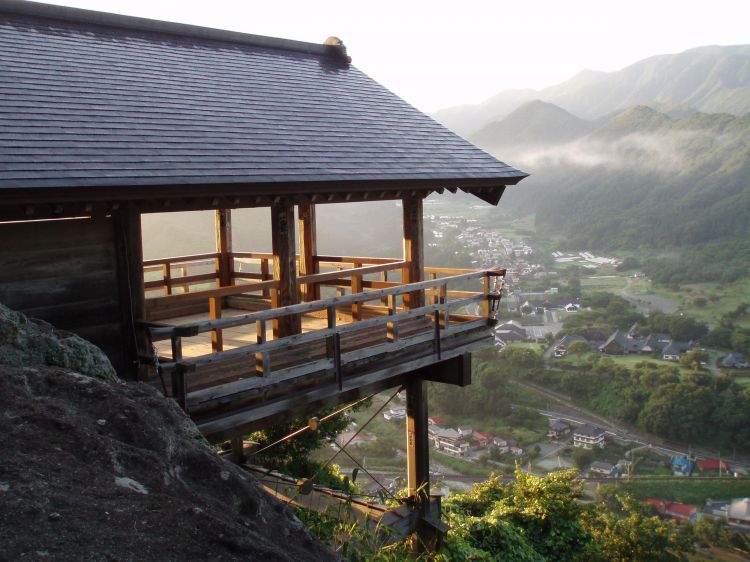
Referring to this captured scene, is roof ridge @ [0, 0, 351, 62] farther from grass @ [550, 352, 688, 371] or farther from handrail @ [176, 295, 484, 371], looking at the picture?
grass @ [550, 352, 688, 371]

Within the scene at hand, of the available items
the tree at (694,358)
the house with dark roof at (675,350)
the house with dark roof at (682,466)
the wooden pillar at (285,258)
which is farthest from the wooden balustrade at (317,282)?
the house with dark roof at (675,350)

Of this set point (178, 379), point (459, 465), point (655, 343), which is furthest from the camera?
point (655, 343)

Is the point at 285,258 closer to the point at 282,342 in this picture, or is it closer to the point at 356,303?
the point at 356,303

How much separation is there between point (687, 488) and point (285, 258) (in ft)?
108

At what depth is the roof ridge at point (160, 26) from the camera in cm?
870

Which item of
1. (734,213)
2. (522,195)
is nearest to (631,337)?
(734,213)

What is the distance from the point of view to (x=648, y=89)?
163250 mm

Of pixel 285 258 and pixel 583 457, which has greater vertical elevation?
pixel 285 258

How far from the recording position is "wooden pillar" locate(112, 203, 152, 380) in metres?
6.57

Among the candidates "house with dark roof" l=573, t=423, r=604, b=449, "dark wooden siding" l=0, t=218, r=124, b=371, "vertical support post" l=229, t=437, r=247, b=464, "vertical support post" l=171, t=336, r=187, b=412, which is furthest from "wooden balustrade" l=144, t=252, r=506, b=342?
"house with dark roof" l=573, t=423, r=604, b=449

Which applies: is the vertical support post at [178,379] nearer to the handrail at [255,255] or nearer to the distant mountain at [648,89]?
the handrail at [255,255]

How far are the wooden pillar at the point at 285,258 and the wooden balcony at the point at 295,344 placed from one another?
69 mm

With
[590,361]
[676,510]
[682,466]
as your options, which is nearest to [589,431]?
[682,466]

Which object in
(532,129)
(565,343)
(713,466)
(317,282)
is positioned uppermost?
(532,129)
